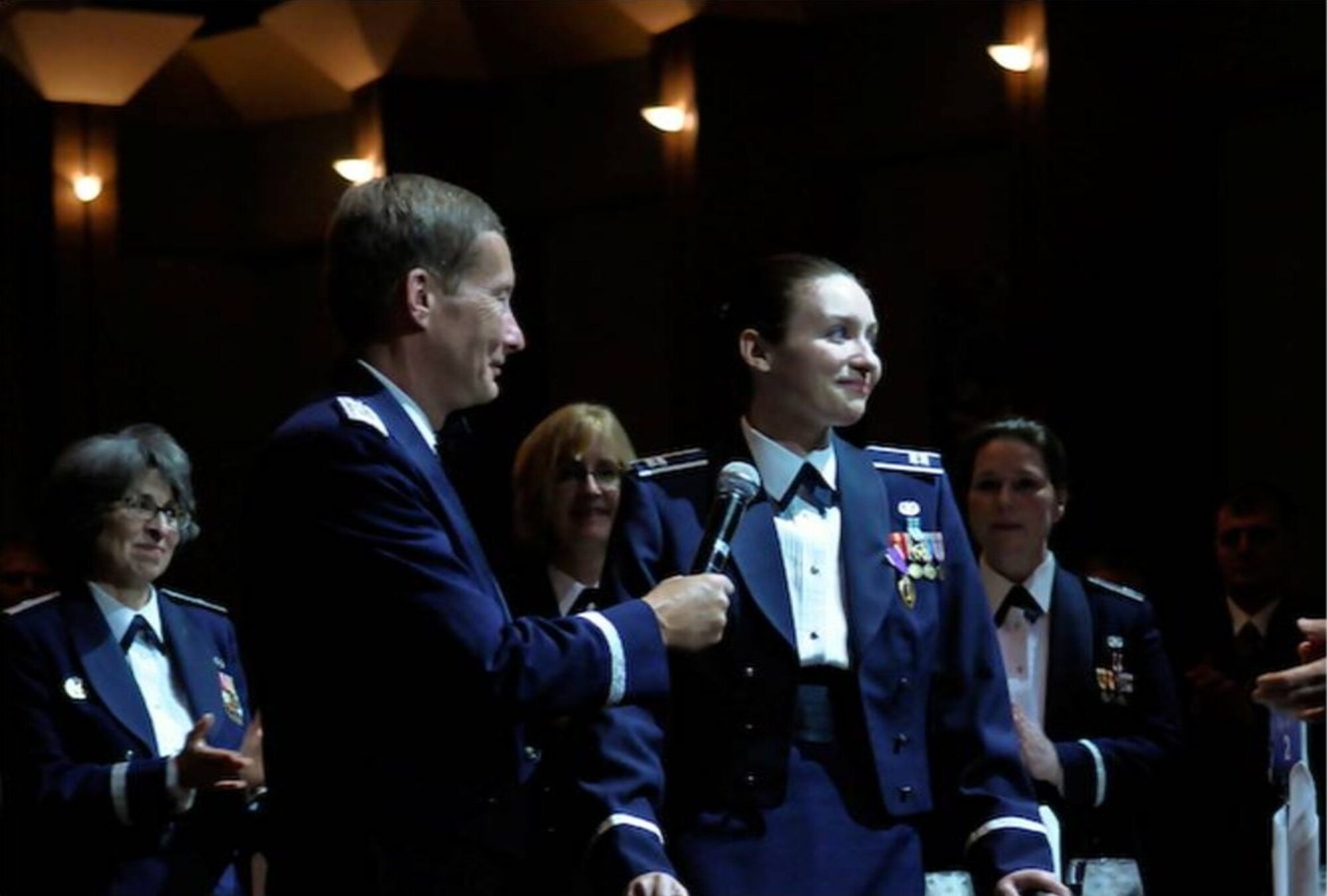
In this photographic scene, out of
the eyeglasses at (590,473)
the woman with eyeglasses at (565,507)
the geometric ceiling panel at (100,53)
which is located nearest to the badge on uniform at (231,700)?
the woman with eyeglasses at (565,507)

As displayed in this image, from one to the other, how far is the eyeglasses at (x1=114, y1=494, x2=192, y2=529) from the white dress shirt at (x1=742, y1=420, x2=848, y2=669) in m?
1.47

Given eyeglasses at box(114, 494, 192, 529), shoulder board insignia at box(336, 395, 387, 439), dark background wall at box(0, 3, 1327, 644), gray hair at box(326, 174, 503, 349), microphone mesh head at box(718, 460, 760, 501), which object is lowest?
eyeglasses at box(114, 494, 192, 529)

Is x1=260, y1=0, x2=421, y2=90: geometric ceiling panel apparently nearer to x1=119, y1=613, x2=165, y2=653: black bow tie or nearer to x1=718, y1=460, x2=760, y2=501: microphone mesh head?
x1=119, y1=613, x2=165, y2=653: black bow tie

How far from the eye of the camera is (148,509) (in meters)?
4.83

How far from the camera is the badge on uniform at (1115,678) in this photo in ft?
15.6

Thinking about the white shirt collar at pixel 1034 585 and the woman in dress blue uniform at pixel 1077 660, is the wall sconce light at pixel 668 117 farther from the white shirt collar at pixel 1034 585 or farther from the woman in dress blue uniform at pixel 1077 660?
the white shirt collar at pixel 1034 585

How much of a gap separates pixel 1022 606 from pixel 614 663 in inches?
74.7

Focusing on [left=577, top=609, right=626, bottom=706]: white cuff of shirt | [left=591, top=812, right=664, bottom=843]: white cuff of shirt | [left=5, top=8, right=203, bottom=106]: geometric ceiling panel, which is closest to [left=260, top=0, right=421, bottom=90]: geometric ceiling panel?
[left=5, top=8, right=203, bottom=106]: geometric ceiling panel

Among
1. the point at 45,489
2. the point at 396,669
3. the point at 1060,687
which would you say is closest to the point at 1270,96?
the point at 1060,687

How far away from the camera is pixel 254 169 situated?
40.7 ft

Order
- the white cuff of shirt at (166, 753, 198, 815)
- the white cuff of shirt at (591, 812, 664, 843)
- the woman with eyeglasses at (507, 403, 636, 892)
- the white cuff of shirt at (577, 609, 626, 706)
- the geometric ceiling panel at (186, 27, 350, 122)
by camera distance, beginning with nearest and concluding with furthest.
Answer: the white cuff of shirt at (577, 609, 626, 706) < the white cuff of shirt at (591, 812, 664, 843) < the white cuff of shirt at (166, 753, 198, 815) < the woman with eyeglasses at (507, 403, 636, 892) < the geometric ceiling panel at (186, 27, 350, 122)

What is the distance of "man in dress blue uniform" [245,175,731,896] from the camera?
289 cm

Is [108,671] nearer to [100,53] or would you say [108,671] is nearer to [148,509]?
[148,509]

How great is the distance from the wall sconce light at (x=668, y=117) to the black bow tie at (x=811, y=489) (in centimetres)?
601
